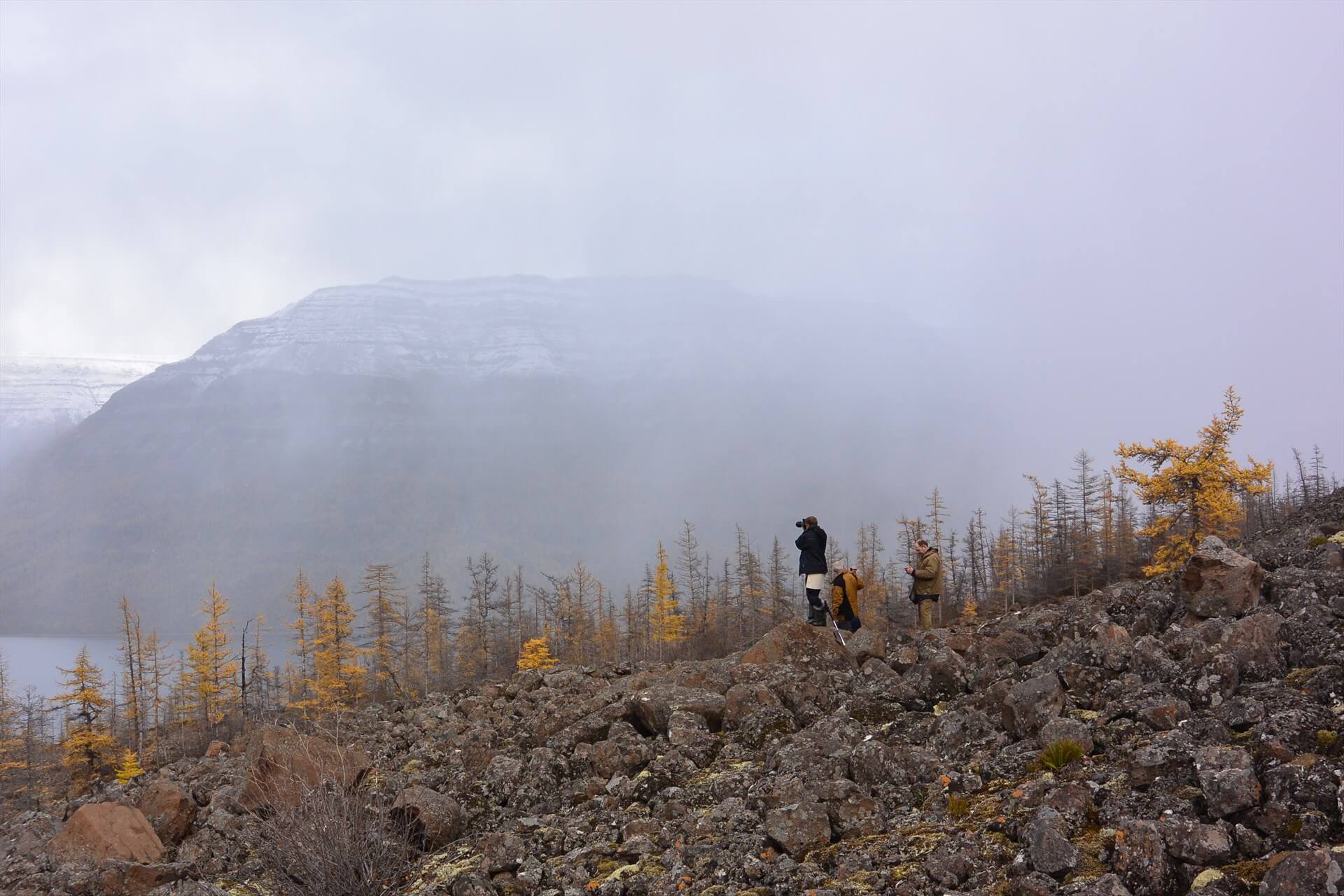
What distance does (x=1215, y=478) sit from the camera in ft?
120

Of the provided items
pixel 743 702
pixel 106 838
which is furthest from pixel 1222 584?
pixel 106 838

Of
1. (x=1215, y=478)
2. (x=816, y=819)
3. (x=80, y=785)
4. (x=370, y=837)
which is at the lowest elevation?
(x=80, y=785)

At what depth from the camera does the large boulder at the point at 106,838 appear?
39.2 ft

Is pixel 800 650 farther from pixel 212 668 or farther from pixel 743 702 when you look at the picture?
pixel 212 668

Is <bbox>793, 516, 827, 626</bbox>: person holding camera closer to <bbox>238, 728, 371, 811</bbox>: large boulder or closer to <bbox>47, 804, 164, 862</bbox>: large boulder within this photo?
<bbox>238, 728, 371, 811</bbox>: large boulder

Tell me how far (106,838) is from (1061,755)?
14.8m

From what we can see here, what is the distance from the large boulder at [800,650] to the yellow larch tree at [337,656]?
1926 inches

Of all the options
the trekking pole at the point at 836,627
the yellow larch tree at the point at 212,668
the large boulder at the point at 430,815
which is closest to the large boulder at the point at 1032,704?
the trekking pole at the point at 836,627

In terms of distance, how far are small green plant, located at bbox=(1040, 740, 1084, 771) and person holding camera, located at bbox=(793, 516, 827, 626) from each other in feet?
29.6

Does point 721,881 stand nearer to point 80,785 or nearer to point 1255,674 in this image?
point 1255,674

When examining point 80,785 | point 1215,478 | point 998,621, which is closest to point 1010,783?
point 998,621

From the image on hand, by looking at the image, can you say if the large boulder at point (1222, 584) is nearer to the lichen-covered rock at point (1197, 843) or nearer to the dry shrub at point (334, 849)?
the lichen-covered rock at point (1197, 843)

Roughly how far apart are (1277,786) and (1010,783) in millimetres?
2247

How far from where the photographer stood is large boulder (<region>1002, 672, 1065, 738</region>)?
7414 millimetres
